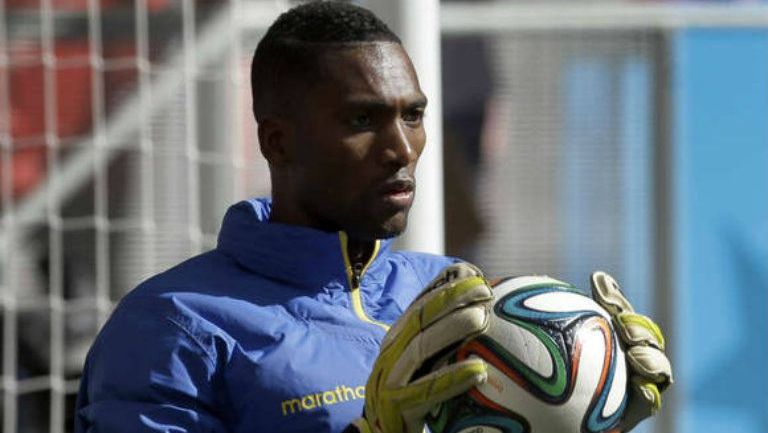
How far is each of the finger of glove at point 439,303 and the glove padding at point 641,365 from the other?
0.59ft

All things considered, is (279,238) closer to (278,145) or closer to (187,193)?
(278,145)

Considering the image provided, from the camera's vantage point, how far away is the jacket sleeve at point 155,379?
2.29 metres

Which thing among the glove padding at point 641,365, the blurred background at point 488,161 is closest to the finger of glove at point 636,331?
the glove padding at point 641,365

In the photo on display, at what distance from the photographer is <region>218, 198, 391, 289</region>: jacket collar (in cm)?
Result: 242

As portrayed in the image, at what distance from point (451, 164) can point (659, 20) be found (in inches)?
22.7

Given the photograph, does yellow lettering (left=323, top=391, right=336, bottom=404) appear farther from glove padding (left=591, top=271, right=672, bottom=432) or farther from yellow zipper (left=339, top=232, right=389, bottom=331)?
glove padding (left=591, top=271, right=672, bottom=432)

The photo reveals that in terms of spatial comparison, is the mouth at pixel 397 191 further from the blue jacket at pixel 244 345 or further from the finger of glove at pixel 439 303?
the finger of glove at pixel 439 303

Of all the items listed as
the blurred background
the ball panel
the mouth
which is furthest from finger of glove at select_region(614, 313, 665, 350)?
the blurred background

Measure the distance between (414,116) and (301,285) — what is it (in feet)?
0.77

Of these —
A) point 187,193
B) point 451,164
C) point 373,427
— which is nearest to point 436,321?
point 373,427

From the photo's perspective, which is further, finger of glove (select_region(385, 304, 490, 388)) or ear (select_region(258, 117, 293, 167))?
ear (select_region(258, 117, 293, 167))

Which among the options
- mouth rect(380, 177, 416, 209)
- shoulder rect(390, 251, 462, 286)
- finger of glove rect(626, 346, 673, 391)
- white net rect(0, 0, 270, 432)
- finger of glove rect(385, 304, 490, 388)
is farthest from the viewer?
white net rect(0, 0, 270, 432)

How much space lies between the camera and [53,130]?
448 cm

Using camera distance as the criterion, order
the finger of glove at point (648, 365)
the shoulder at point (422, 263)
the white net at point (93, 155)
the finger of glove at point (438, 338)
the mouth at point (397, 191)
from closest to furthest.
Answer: the finger of glove at point (438, 338) → the finger of glove at point (648, 365) → the mouth at point (397, 191) → the shoulder at point (422, 263) → the white net at point (93, 155)
